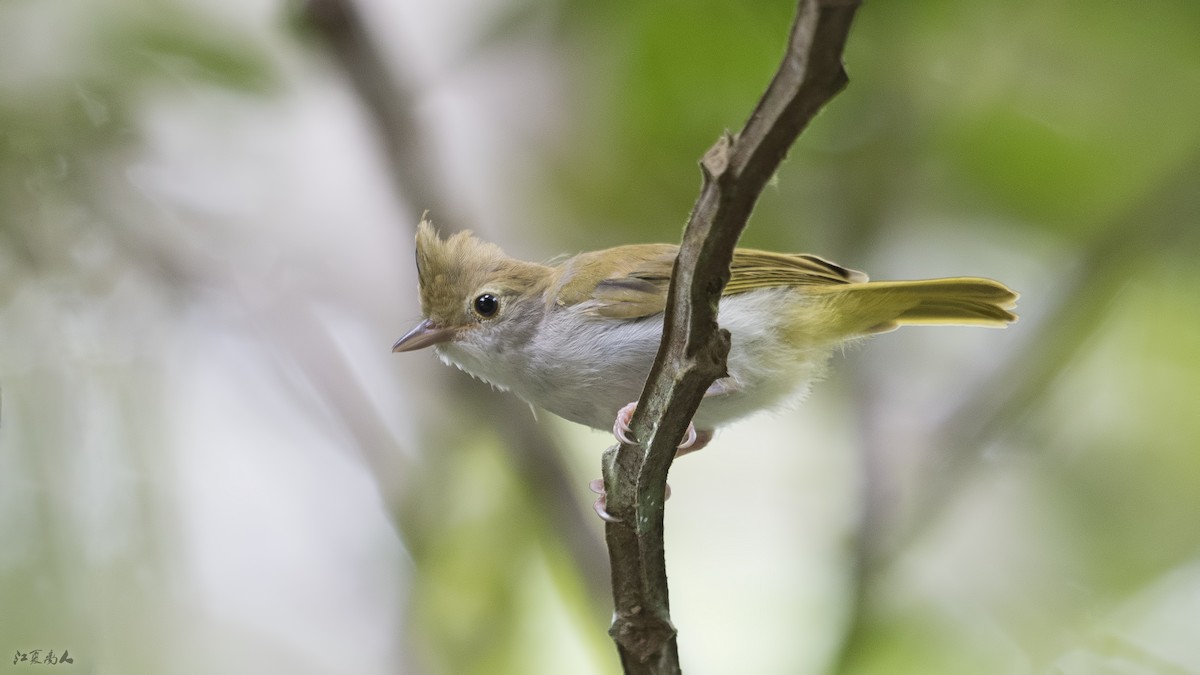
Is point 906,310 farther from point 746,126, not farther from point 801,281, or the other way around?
point 746,126

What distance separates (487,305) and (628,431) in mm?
1228

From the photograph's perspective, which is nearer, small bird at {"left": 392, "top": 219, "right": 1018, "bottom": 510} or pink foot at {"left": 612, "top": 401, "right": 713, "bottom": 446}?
pink foot at {"left": 612, "top": 401, "right": 713, "bottom": 446}

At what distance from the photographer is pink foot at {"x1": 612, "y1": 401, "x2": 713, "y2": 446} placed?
1.85 meters

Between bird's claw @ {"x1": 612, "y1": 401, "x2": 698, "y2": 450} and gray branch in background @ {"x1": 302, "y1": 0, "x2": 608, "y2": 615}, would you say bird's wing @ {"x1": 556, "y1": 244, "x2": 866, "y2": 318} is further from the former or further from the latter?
gray branch in background @ {"x1": 302, "y1": 0, "x2": 608, "y2": 615}

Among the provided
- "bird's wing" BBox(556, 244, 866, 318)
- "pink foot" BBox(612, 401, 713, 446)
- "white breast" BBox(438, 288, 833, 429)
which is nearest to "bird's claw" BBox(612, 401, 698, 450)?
"pink foot" BBox(612, 401, 713, 446)

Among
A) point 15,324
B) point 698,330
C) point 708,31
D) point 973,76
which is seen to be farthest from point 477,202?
point 698,330

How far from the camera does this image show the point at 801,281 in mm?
2781

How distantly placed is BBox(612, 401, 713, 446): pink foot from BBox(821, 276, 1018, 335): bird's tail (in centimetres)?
53

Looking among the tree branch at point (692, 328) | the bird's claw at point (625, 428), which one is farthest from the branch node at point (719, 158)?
the bird's claw at point (625, 428)

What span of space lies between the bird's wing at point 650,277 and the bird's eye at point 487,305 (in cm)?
20

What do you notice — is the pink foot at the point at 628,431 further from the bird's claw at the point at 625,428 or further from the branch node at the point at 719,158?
the branch node at the point at 719,158

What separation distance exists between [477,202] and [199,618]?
192 centimetres

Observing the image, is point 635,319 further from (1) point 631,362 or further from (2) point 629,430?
(2) point 629,430

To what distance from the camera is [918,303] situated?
2.70 m
